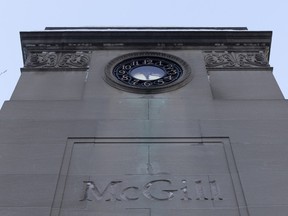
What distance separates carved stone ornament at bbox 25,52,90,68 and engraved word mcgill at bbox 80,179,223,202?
6.51 meters

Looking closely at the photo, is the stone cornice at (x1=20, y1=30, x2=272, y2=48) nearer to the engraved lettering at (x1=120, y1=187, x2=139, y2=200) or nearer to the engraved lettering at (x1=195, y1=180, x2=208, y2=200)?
the engraved lettering at (x1=195, y1=180, x2=208, y2=200)

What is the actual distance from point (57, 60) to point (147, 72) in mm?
3147

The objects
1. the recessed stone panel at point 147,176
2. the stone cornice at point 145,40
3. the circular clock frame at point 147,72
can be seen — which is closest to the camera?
the recessed stone panel at point 147,176

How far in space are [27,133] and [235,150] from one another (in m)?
5.40

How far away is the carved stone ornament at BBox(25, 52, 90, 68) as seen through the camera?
17.4 meters

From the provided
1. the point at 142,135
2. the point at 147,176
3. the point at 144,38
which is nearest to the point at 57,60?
the point at 144,38

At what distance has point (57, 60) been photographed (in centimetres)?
1773

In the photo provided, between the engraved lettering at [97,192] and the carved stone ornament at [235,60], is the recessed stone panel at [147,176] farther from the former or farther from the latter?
the carved stone ornament at [235,60]

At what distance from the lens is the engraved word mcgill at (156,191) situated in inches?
447

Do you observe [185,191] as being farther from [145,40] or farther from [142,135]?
[145,40]

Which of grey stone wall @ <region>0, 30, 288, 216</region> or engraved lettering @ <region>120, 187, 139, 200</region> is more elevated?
grey stone wall @ <region>0, 30, 288, 216</region>

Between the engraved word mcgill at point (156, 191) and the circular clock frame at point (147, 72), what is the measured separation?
450 cm

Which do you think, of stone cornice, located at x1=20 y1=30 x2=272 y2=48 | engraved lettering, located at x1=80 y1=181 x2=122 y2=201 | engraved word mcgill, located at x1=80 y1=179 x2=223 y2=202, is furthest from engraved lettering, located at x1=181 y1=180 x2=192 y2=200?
stone cornice, located at x1=20 y1=30 x2=272 y2=48

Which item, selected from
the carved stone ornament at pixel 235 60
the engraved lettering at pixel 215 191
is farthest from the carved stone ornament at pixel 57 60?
the engraved lettering at pixel 215 191
